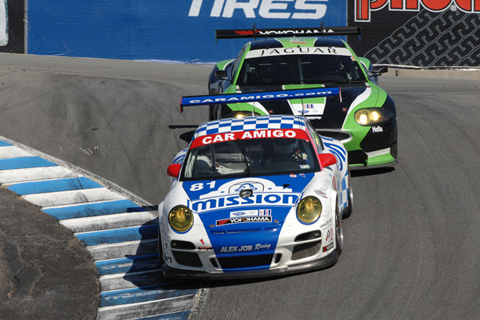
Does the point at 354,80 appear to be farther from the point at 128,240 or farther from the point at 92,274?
the point at 92,274

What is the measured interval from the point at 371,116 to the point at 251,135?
2.27 meters

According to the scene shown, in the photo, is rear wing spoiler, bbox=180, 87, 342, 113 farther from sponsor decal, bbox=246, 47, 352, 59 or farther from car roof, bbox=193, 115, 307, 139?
sponsor decal, bbox=246, 47, 352, 59

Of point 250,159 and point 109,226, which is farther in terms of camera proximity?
point 109,226

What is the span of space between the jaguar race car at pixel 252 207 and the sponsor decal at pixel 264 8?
37.1ft

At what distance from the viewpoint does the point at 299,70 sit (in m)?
10.7

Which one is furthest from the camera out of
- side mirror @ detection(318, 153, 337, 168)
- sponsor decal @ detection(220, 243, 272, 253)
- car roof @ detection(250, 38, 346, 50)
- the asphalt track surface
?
car roof @ detection(250, 38, 346, 50)

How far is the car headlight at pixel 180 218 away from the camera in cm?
694

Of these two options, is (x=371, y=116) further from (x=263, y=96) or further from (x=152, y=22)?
(x=152, y=22)

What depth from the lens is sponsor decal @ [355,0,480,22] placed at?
62.5ft

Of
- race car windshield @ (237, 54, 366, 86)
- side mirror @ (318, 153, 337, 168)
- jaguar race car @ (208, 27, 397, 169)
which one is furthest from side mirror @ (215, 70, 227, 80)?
side mirror @ (318, 153, 337, 168)

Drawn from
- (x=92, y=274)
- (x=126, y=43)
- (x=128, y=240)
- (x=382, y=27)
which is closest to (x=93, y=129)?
(x=128, y=240)

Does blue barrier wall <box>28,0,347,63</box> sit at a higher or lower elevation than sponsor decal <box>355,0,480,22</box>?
lower

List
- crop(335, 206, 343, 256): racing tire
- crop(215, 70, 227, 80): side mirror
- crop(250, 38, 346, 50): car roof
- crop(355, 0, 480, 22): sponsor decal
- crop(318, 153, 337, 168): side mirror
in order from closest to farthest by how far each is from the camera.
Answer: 1. crop(335, 206, 343, 256): racing tire
2. crop(318, 153, 337, 168): side mirror
3. crop(215, 70, 227, 80): side mirror
4. crop(250, 38, 346, 50): car roof
5. crop(355, 0, 480, 22): sponsor decal

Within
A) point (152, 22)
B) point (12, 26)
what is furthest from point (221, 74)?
point (12, 26)
